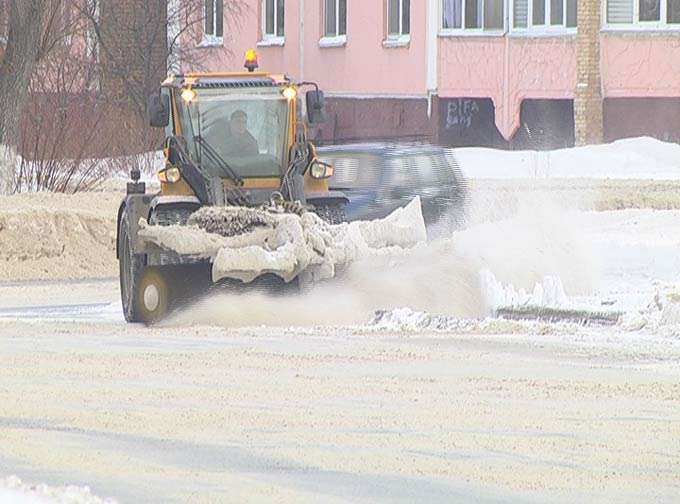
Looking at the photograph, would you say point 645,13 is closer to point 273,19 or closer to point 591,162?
point 591,162

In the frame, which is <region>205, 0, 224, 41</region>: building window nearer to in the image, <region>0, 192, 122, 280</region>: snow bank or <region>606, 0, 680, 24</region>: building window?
<region>606, 0, 680, 24</region>: building window

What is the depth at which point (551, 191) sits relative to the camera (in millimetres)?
33312

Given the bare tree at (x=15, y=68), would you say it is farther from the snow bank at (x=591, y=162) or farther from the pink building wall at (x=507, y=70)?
the pink building wall at (x=507, y=70)

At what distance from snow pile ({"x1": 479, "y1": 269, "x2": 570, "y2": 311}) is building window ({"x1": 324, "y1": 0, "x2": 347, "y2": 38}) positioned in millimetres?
29734

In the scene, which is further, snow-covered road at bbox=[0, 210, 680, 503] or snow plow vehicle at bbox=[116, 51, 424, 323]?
snow plow vehicle at bbox=[116, 51, 424, 323]

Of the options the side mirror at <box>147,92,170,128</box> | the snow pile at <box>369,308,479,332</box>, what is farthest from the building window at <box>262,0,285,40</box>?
the snow pile at <box>369,308,479,332</box>

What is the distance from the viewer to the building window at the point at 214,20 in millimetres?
52500

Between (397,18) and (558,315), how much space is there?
2952cm

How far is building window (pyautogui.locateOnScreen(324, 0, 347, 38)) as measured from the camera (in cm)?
4831

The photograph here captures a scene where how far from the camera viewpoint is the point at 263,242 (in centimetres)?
1811

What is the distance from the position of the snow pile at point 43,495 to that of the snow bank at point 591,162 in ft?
91.7

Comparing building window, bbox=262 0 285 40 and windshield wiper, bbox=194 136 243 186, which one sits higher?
building window, bbox=262 0 285 40

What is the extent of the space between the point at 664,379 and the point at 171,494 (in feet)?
15.8

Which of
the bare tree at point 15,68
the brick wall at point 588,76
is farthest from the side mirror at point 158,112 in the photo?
the brick wall at point 588,76
